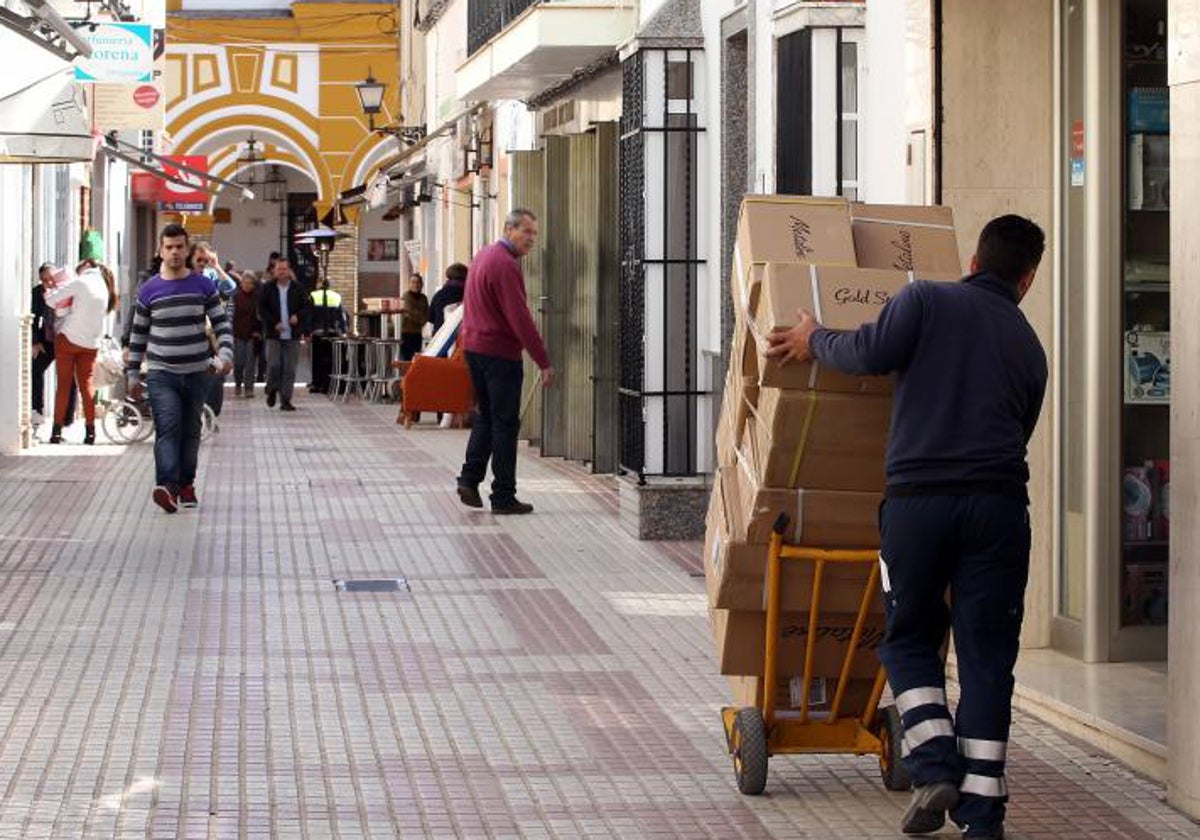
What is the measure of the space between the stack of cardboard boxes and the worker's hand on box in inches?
1.3

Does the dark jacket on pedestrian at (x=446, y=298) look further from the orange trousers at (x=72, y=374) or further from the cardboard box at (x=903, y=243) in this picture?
the cardboard box at (x=903, y=243)

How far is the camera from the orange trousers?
22656 mm

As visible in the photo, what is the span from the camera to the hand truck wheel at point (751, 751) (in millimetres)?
7621

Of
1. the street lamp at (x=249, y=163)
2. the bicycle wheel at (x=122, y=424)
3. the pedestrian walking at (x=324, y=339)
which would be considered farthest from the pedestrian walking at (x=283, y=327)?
the street lamp at (x=249, y=163)

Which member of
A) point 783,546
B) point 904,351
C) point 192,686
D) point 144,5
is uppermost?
point 144,5

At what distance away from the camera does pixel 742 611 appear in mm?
7660

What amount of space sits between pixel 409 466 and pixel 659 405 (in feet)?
18.9

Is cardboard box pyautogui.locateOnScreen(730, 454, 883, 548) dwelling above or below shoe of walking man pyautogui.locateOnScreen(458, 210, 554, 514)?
below

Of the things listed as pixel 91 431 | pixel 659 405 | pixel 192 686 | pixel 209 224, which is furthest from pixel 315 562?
pixel 209 224

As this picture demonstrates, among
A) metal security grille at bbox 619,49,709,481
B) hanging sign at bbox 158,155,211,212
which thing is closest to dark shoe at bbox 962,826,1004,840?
metal security grille at bbox 619,49,709,481

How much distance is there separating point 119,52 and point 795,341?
781 inches

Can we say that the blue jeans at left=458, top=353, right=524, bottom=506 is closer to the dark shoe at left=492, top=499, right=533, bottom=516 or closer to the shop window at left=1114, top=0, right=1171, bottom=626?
the dark shoe at left=492, top=499, right=533, bottom=516

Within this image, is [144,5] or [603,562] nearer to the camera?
[603,562]

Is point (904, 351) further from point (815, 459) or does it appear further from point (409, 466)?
point (409, 466)
